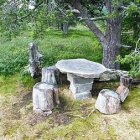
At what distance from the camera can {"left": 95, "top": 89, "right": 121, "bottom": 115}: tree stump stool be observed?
6.45 m

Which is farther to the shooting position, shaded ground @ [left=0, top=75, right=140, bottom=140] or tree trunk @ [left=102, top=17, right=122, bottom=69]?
tree trunk @ [left=102, top=17, right=122, bottom=69]

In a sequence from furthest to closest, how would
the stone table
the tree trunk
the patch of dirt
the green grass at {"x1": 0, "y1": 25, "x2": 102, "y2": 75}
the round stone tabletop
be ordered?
1. the green grass at {"x1": 0, "y1": 25, "x2": 102, "y2": 75}
2. the tree trunk
3. the stone table
4. the round stone tabletop
5. the patch of dirt

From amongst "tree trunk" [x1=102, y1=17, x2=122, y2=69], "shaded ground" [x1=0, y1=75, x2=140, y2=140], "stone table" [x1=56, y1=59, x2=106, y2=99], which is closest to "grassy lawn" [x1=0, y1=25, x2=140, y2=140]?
"shaded ground" [x1=0, y1=75, x2=140, y2=140]

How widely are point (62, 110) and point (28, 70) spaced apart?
2070 mm

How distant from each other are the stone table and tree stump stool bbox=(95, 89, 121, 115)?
20.0 inches

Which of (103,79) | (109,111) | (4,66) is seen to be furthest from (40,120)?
(4,66)

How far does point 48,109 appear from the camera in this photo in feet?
21.8

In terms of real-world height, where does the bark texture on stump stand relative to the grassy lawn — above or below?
above

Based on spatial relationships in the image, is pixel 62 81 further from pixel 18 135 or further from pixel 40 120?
pixel 18 135

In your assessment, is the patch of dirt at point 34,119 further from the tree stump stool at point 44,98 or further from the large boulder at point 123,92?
the large boulder at point 123,92

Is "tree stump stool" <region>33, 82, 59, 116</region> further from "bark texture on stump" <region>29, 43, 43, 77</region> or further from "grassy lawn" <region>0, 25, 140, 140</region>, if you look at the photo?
"bark texture on stump" <region>29, 43, 43, 77</region>

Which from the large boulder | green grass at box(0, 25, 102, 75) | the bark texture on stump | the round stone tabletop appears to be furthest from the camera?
green grass at box(0, 25, 102, 75)

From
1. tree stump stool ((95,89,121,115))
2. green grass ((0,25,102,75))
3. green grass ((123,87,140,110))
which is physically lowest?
green grass ((123,87,140,110))

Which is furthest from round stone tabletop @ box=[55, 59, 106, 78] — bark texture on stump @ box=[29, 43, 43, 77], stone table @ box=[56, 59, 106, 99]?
bark texture on stump @ box=[29, 43, 43, 77]
